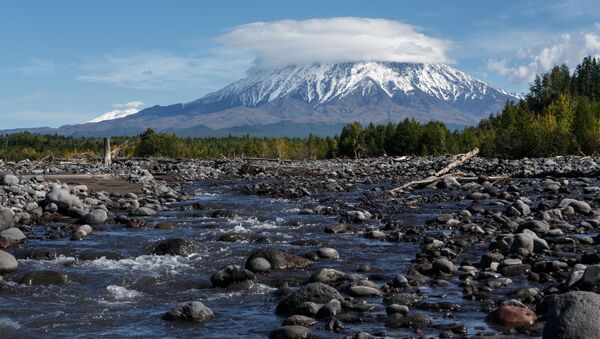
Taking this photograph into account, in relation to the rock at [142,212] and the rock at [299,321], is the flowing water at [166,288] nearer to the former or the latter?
the rock at [299,321]

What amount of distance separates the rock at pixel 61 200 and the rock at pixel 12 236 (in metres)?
4.88

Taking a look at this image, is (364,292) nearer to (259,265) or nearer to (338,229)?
(259,265)

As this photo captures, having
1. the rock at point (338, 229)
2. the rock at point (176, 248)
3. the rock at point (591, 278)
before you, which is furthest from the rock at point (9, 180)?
the rock at point (591, 278)

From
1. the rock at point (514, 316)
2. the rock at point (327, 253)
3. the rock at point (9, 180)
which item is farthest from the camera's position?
the rock at point (9, 180)

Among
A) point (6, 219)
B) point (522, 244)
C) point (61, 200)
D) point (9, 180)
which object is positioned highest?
point (9, 180)

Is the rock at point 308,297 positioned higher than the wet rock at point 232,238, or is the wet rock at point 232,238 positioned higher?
the rock at point 308,297

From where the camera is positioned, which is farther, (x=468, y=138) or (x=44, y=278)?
(x=468, y=138)

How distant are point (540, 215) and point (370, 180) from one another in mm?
20795

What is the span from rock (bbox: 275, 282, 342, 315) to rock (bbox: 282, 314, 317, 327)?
0.66 meters

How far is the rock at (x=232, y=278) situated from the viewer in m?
11.4

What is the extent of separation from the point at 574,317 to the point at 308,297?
4159 mm

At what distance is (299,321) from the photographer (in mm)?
8836

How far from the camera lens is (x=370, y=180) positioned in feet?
129

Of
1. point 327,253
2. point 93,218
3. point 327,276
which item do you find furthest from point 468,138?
point 327,276
